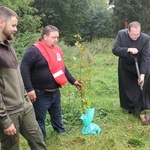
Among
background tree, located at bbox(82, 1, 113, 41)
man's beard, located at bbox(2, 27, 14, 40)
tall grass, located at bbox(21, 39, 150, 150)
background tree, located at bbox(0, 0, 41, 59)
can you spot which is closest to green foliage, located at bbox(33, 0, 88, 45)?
background tree, located at bbox(82, 1, 113, 41)

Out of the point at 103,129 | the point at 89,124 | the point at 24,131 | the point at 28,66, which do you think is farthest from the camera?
the point at 103,129

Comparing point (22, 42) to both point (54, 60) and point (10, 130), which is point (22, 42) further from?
point (10, 130)

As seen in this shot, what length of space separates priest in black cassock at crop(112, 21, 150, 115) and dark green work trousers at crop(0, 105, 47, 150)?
242 centimetres

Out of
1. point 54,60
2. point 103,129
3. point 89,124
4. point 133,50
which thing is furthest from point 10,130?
point 133,50

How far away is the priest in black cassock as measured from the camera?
16.2 ft

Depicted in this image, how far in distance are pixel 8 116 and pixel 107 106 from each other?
3.46 m

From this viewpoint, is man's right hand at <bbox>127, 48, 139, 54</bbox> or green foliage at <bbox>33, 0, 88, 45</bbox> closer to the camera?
man's right hand at <bbox>127, 48, 139, 54</bbox>

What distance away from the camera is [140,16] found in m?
29.1

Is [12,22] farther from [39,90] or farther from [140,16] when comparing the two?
[140,16]

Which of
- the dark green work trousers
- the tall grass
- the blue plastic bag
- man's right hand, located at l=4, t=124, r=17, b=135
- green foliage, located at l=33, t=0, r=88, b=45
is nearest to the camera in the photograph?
man's right hand, located at l=4, t=124, r=17, b=135

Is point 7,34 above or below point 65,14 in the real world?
Result: below

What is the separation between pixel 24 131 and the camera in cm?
299

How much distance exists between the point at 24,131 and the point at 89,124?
1.64m

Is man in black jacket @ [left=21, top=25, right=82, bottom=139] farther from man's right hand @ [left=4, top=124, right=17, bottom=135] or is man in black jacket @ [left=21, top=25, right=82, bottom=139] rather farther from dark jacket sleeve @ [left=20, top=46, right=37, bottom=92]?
man's right hand @ [left=4, top=124, right=17, bottom=135]
